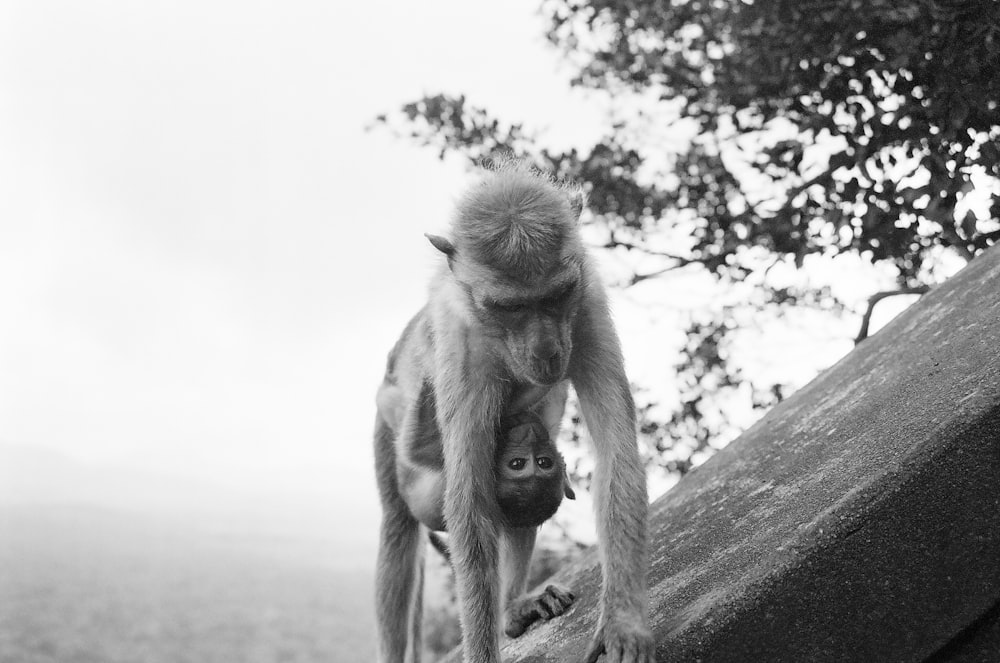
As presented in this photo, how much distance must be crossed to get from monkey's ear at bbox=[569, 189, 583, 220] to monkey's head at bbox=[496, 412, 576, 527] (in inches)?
33.7

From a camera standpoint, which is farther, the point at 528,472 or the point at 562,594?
the point at 562,594

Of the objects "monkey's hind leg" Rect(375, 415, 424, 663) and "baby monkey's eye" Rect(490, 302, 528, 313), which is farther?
"monkey's hind leg" Rect(375, 415, 424, 663)

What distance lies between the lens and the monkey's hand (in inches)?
114

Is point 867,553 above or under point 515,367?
under

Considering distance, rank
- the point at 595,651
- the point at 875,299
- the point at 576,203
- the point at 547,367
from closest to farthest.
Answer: the point at 595,651 < the point at 547,367 < the point at 576,203 < the point at 875,299

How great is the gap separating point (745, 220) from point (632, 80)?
1.59m

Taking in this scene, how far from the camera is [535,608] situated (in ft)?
13.0

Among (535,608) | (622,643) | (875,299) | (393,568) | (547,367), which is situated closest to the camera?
(622,643)

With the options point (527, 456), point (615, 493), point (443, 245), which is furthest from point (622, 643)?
point (443, 245)

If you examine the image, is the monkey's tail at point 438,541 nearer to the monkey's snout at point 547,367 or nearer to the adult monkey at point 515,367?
the adult monkey at point 515,367

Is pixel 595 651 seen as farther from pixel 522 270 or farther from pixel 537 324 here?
pixel 522 270

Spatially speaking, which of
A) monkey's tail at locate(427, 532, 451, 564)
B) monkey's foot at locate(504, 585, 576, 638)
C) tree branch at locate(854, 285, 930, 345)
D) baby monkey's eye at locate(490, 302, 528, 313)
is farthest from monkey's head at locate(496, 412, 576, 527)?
tree branch at locate(854, 285, 930, 345)

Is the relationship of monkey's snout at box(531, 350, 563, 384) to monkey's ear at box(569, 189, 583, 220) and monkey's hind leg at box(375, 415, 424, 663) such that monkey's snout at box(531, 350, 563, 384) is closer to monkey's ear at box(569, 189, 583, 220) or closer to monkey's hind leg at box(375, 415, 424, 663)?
monkey's ear at box(569, 189, 583, 220)

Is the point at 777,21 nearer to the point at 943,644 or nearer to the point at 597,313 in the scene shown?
the point at 597,313
